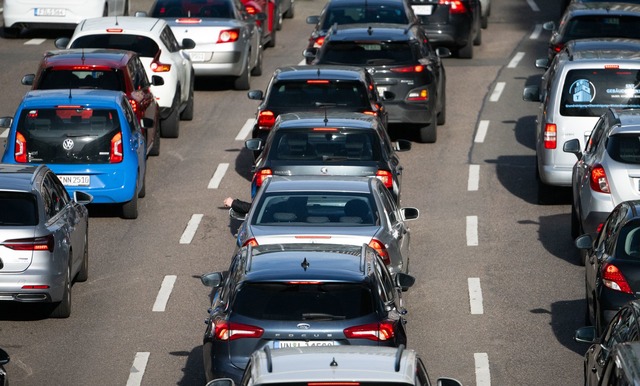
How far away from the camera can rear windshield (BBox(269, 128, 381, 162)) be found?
18.0 metres

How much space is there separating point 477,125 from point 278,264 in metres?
15.0

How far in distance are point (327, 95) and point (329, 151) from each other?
3.06 meters

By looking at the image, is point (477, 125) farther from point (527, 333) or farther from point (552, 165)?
point (527, 333)

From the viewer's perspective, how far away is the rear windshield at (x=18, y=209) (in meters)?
15.2

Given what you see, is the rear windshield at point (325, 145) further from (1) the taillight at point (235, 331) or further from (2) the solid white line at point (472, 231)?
(1) the taillight at point (235, 331)

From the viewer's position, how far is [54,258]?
15.2 m

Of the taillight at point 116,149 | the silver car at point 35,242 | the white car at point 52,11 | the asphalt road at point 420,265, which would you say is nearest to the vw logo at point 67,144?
the taillight at point 116,149

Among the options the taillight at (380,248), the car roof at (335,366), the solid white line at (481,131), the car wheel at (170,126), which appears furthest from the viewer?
the solid white line at (481,131)

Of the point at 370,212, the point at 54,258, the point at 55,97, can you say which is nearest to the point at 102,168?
the point at 55,97

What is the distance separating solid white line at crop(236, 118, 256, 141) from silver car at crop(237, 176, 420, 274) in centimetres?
983

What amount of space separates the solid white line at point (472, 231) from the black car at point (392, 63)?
3633 mm

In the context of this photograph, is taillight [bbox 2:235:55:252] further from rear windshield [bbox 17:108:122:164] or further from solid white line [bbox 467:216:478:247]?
solid white line [bbox 467:216:478:247]

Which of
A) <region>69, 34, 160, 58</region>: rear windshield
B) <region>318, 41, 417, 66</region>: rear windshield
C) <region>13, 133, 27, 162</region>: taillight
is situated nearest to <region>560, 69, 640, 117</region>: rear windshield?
<region>318, 41, 417, 66</region>: rear windshield

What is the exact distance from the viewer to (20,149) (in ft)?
63.9
